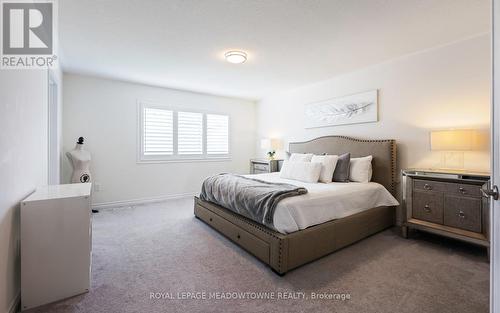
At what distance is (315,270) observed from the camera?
2.12 metres

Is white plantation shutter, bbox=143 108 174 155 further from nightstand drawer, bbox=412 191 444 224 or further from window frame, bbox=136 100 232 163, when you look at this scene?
nightstand drawer, bbox=412 191 444 224

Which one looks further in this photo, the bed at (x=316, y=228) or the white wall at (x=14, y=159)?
the bed at (x=316, y=228)

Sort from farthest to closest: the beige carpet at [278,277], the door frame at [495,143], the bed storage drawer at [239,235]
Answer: the bed storage drawer at [239,235]
the beige carpet at [278,277]
the door frame at [495,143]

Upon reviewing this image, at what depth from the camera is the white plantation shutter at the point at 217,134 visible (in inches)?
214

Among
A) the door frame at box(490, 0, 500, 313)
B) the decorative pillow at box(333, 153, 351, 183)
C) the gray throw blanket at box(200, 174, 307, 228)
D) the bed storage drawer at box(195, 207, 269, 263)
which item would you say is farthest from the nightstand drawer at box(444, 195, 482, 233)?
the bed storage drawer at box(195, 207, 269, 263)

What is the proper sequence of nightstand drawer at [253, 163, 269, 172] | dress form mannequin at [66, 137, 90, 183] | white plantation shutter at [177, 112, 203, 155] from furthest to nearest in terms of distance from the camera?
nightstand drawer at [253, 163, 269, 172]
white plantation shutter at [177, 112, 203, 155]
dress form mannequin at [66, 137, 90, 183]

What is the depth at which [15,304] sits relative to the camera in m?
1.60

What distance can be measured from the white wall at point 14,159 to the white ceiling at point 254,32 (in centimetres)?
94

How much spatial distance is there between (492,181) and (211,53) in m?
3.04

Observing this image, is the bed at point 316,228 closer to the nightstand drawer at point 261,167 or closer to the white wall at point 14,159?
the nightstand drawer at point 261,167

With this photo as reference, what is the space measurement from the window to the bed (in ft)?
→ 5.80

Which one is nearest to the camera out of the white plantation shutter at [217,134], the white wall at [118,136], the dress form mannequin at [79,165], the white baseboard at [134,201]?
the dress form mannequin at [79,165]

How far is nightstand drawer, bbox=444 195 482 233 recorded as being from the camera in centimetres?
237

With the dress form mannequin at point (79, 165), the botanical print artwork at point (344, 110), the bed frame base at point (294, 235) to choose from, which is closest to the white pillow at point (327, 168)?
the bed frame base at point (294, 235)
